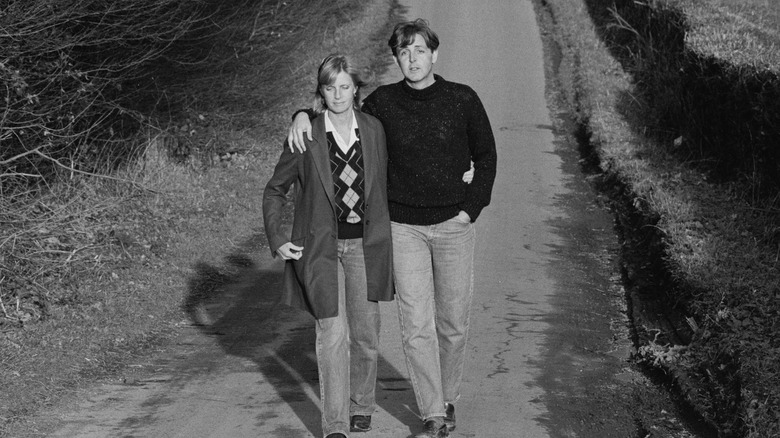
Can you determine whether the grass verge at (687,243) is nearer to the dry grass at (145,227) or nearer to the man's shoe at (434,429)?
the man's shoe at (434,429)

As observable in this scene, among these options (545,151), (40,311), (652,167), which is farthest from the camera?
(545,151)

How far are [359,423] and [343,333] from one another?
61cm

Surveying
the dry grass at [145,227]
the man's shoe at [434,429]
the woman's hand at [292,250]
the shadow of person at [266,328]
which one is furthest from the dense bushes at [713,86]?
the woman's hand at [292,250]

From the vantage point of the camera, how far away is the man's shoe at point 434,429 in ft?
19.3

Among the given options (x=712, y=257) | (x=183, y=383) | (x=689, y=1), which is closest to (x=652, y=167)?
(x=712, y=257)

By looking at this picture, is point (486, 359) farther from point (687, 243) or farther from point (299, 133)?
point (687, 243)

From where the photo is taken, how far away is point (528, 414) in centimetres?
673

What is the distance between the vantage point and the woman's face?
5648 millimetres

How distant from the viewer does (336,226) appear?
5.76 meters

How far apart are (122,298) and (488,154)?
14.2ft

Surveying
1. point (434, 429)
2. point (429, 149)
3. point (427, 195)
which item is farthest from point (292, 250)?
point (434, 429)

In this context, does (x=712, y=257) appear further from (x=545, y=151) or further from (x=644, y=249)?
(x=545, y=151)

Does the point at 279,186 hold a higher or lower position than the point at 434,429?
higher

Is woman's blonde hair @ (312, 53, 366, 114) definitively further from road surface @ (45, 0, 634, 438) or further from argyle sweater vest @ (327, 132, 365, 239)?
road surface @ (45, 0, 634, 438)
